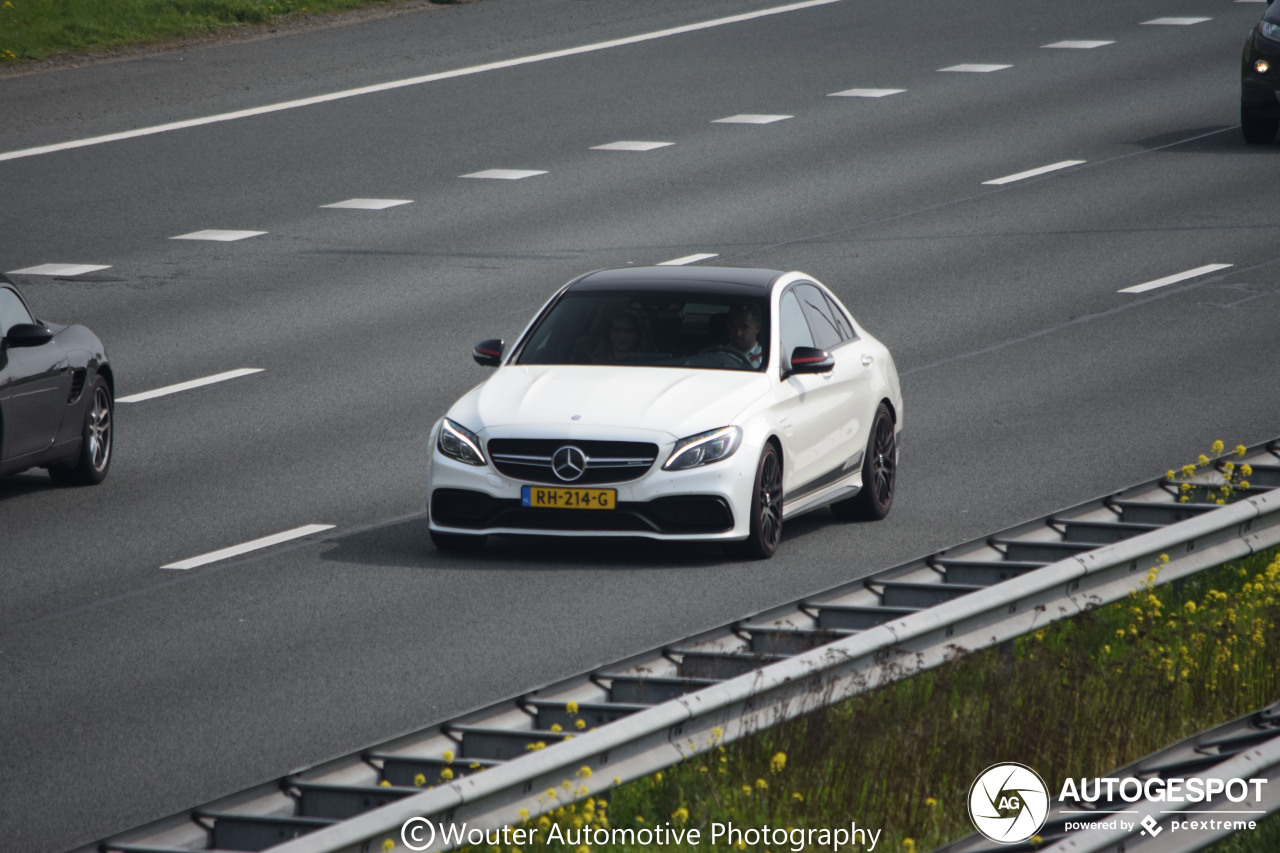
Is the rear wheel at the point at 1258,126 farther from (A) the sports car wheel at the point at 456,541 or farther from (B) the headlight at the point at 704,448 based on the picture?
(A) the sports car wheel at the point at 456,541

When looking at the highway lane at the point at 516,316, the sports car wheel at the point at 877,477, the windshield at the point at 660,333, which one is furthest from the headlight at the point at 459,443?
the sports car wheel at the point at 877,477

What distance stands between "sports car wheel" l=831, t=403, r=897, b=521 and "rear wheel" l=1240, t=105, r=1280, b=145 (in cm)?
1684

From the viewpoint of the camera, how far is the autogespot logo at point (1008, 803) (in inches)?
265

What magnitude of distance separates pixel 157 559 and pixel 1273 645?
629 cm

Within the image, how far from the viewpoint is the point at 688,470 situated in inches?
464

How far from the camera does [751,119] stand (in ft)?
102

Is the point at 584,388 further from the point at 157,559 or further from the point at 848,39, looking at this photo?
the point at 848,39

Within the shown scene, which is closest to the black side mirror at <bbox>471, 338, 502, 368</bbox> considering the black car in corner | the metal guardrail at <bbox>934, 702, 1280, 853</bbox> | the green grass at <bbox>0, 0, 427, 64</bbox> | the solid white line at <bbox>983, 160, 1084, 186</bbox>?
the metal guardrail at <bbox>934, 702, 1280, 853</bbox>

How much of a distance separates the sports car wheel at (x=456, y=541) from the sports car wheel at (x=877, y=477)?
2451 millimetres

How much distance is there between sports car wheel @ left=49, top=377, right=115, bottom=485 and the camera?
A: 1459cm

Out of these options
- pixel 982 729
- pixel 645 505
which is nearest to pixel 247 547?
pixel 645 505

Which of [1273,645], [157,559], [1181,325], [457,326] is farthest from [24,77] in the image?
[1273,645]

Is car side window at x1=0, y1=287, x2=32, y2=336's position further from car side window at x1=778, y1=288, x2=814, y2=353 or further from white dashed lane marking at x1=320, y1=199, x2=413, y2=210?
white dashed lane marking at x1=320, y1=199, x2=413, y2=210

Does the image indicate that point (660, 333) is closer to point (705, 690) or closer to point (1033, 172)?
point (705, 690)
